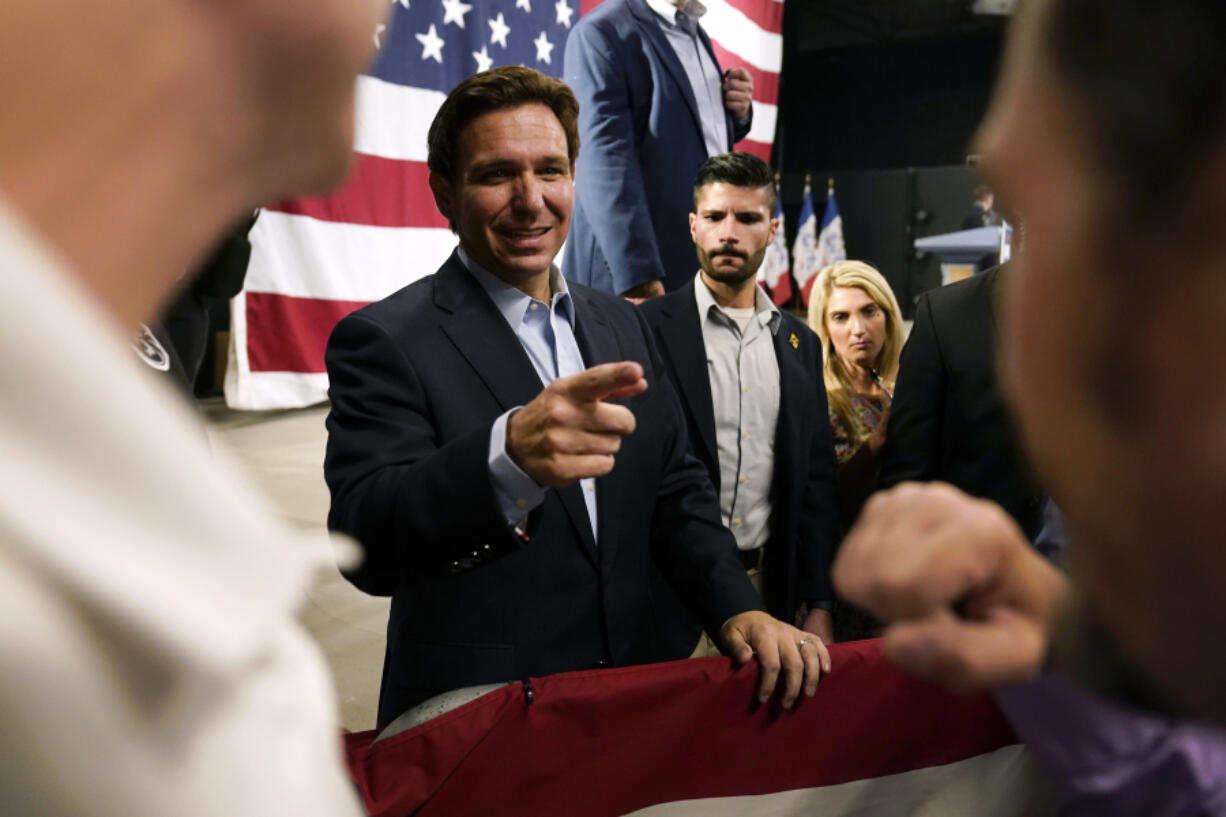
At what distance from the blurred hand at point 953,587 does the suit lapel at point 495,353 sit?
90 cm

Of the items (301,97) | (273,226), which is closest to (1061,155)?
(301,97)

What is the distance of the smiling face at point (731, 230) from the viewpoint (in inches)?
74.9

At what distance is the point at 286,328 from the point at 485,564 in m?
2.51

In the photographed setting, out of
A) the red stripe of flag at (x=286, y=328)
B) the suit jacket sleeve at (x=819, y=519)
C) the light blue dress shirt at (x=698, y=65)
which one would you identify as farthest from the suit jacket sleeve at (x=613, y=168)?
the red stripe of flag at (x=286, y=328)

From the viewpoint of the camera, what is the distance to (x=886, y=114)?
42.6 ft

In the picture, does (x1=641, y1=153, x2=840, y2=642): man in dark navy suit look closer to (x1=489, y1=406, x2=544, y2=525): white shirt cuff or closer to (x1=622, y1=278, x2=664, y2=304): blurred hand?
(x1=622, y1=278, x2=664, y2=304): blurred hand

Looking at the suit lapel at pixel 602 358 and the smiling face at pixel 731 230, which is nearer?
the suit lapel at pixel 602 358

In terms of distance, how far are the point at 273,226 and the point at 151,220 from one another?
10.2 feet

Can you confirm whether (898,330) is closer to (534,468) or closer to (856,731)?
(856,731)

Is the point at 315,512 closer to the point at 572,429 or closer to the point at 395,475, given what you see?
the point at 395,475

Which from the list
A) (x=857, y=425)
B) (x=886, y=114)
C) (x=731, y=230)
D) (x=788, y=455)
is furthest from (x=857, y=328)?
(x=886, y=114)

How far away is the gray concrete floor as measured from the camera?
89.1 inches

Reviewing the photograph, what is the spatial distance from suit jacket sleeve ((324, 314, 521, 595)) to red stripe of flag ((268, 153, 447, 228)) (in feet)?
6.76

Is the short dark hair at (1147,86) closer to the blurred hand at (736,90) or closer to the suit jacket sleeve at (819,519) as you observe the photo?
the suit jacket sleeve at (819,519)
